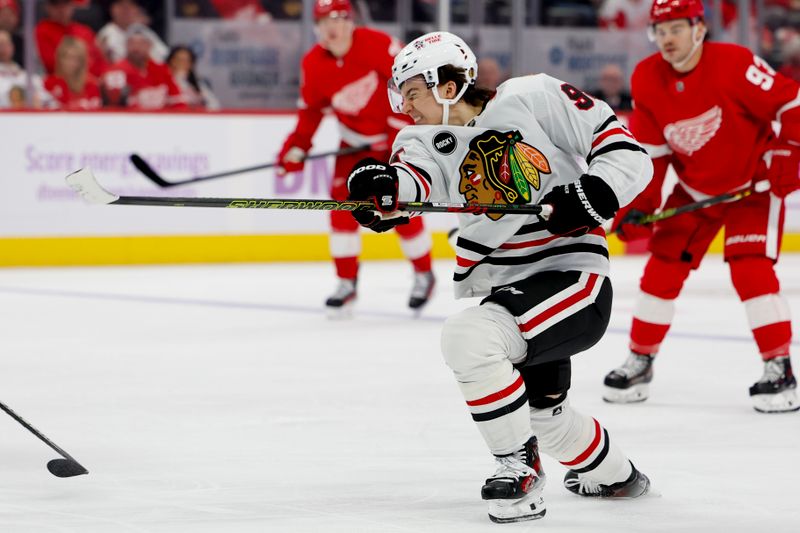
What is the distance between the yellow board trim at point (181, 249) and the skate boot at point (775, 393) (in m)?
4.57

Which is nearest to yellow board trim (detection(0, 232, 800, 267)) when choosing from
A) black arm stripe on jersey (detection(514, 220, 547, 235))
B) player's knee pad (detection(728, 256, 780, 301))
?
player's knee pad (detection(728, 256, 780, 301))

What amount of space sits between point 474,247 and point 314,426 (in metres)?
0.95

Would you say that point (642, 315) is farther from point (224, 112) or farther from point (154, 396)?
point (224, 112)

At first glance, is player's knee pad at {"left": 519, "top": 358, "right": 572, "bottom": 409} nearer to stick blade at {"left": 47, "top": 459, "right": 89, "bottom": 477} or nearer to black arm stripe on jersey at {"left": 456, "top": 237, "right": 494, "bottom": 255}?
black arm stripe on jersey at {"left": 456, "top": 237, "right": 494, "bottom": 255}

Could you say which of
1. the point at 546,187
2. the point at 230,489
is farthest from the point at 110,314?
the point at 546,187

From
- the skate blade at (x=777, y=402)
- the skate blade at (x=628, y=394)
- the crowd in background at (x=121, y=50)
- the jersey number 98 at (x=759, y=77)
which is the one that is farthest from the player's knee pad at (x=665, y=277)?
the crowd in background at (x=121, y=50)

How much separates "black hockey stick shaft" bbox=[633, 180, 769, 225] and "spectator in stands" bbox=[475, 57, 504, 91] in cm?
428

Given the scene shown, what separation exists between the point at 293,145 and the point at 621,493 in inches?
133

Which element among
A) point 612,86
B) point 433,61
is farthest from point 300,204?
point 612,86

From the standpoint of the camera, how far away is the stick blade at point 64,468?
98.1 inches

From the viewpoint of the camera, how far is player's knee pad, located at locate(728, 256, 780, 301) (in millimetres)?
3426

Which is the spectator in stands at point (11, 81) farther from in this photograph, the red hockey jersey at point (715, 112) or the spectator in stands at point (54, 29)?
the red hockey jersey at point (715, 112)

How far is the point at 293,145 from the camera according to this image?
556cm

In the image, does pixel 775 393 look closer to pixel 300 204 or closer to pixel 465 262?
pixel 465 262
